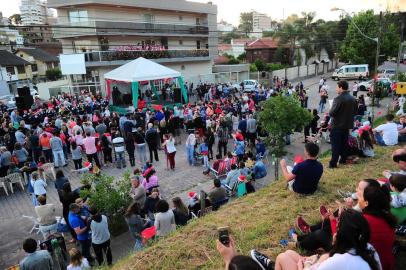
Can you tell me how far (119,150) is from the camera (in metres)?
12.1

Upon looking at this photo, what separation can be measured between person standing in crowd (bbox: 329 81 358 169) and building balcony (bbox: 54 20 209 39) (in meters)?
21.8

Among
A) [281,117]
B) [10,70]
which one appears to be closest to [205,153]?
[281,117]

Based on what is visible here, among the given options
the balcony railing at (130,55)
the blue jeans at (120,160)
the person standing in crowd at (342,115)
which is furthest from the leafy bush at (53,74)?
the person standing in crowd at (342,115)

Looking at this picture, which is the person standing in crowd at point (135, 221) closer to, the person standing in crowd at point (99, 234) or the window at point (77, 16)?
the person standing in crowd at point (99, 234)

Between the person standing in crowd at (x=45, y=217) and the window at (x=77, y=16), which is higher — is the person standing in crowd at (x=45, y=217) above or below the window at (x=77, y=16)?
below

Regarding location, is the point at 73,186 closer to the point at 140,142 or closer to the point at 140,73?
the point at 140,142

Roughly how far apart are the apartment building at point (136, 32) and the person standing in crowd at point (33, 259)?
A: 22090 millimetres

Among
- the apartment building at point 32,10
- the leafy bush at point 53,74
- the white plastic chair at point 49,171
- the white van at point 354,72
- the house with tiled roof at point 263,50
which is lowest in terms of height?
the white plastic chair at point 49,171

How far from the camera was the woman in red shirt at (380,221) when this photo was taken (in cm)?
338

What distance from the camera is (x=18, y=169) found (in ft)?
35.7

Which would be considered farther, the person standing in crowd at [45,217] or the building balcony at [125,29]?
the building balcony at [125,29]

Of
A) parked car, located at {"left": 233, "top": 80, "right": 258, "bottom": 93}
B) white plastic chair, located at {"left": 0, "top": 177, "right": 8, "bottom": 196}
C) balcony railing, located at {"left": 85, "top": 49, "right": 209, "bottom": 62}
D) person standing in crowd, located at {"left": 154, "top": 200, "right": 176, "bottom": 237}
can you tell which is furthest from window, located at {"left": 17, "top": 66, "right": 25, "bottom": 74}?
person standing in crowd, located at {"left": 154, "top": 200, "right": 176, "bottom": 237}

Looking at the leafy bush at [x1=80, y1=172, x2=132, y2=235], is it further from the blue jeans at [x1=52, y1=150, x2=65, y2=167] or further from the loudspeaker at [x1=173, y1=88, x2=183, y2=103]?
the loudspeaker at [x1=173, y1=88, x2=183, y2=103]

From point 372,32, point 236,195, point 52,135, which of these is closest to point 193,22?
point 372,32
